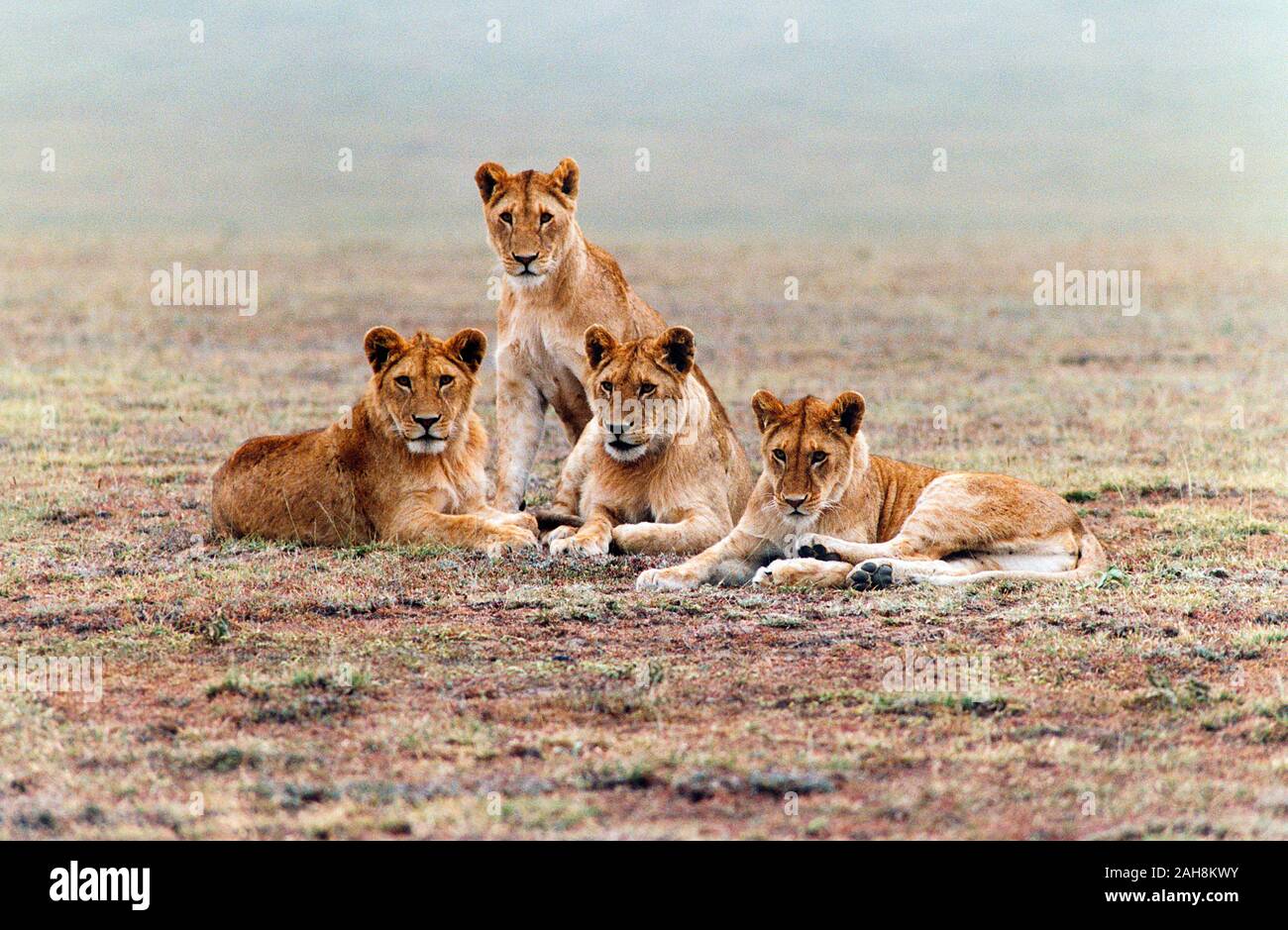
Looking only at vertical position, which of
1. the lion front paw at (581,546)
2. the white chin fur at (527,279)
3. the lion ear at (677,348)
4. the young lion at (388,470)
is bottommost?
the lion front paw at (581,546)

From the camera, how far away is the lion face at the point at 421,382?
1019 centimetres

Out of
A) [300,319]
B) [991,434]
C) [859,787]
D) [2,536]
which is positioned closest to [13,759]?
[859,787]

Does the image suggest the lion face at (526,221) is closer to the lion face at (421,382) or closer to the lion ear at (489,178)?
the lion ear at (489,178)

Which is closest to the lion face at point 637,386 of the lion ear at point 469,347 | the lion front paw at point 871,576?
the lion ear at point 469,347

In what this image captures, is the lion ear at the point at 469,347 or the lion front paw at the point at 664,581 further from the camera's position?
the lion ear at the point at 469,347

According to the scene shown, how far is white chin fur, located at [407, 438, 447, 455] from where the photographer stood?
10.3m

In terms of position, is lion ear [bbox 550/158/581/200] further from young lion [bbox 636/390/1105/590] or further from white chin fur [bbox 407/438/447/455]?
young lion [bbox 636/390/1105/590]

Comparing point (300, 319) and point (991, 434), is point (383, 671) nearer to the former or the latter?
point (991, 434)

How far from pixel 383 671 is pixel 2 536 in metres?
4.28

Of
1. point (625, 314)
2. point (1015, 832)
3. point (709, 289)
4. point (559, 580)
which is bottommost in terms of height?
point (1015, 832)

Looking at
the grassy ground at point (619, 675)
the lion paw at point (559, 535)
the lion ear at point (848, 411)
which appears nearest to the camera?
the grassy ground at point (619, 675)

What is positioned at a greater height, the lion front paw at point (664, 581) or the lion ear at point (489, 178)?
the lion ear at point (489, 178)

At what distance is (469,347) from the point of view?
1031 centimetres

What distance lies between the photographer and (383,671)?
7832 mm
